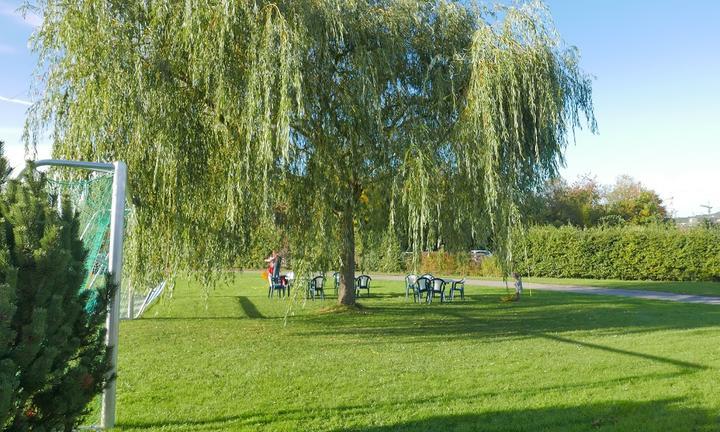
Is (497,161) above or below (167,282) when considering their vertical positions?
above

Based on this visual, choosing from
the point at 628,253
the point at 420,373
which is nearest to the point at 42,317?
the point at 420,373

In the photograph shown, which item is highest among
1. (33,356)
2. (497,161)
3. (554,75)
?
(554,75)

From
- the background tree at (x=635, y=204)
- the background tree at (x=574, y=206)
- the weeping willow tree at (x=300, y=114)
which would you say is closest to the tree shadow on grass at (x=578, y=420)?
the weeping willow tree at (x=300, y=114)

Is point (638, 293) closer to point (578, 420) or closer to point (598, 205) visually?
point (578, 420)

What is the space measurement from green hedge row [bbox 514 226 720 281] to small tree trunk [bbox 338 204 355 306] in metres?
11.9

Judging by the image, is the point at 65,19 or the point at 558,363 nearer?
the point at 558,363

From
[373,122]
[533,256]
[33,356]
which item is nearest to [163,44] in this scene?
[373,122]

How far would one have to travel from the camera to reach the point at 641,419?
5055mm

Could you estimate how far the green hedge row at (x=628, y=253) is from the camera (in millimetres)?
25484

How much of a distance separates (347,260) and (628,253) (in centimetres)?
1938

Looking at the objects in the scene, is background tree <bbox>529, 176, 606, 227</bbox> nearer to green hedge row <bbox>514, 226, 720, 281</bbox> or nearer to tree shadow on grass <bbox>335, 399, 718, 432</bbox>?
green hedge row <bbox>514, 226, 720, 281</bbox>

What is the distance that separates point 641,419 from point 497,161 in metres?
4.81

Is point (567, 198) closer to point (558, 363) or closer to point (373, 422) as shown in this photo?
point (558, 363)

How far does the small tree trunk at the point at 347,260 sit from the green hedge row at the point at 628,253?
1188cm
